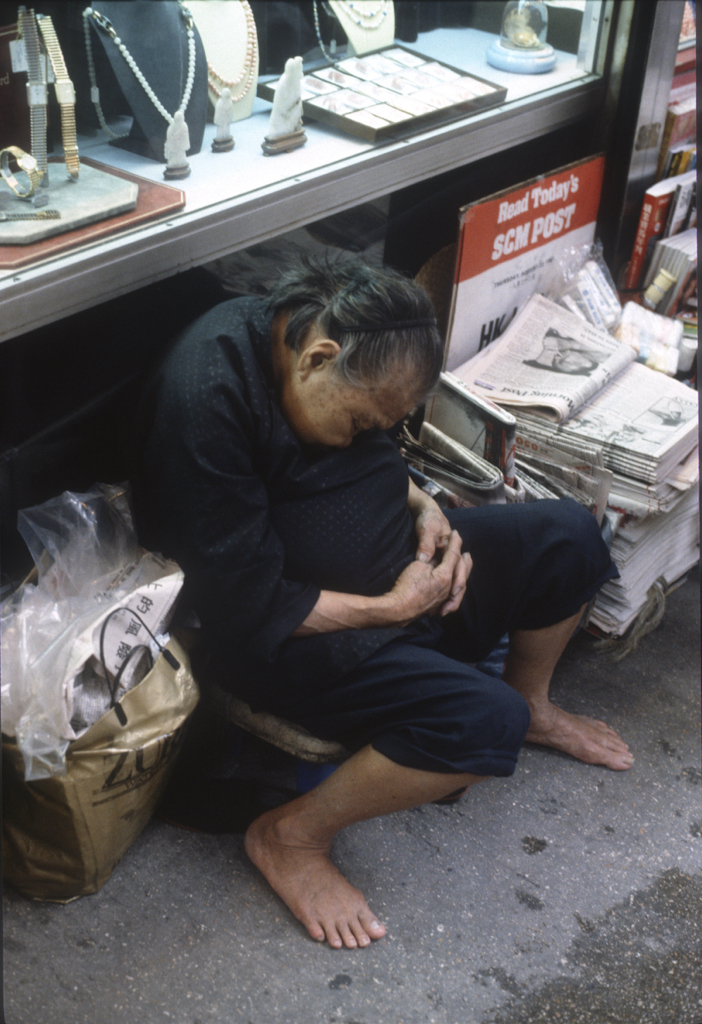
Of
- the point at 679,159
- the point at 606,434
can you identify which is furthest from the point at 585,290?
the point at 606,434

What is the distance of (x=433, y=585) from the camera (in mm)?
1708

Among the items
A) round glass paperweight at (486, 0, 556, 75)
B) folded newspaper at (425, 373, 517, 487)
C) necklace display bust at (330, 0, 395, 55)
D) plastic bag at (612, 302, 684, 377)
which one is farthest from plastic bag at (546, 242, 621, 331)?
necklace display bust at (330, 0, 395, 55)

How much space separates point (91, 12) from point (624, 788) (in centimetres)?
188

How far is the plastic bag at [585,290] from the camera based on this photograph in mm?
2650

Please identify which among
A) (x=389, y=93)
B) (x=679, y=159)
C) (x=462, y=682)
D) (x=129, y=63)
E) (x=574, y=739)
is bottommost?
(x=574, y=739)

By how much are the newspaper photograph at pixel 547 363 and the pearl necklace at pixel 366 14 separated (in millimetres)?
809

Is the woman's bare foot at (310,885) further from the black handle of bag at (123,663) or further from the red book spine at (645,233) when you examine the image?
the red book spine at (645,233)

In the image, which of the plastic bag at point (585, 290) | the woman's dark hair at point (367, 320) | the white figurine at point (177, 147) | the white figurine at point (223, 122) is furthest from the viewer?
the plastic bag at point (585, 290)

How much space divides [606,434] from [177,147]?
116cm

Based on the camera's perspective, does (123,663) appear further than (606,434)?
No

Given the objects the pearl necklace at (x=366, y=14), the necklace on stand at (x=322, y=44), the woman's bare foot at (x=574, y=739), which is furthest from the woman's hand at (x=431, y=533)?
the pearl necklace at (x=366, y=14)

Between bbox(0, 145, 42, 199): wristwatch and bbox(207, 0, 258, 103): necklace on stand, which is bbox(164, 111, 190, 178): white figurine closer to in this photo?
bbox(207, 0, 258, 103): necklace on stand

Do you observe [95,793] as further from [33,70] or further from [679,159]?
[679,159]

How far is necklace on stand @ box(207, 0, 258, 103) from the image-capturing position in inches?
74.4
